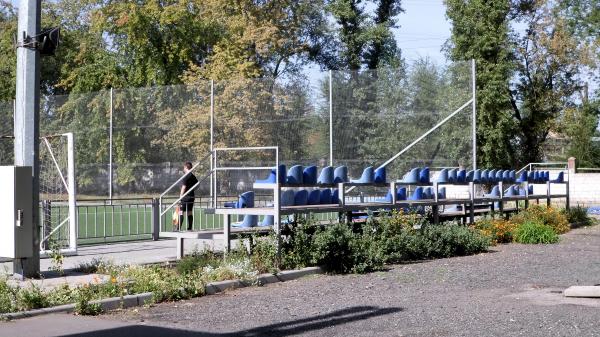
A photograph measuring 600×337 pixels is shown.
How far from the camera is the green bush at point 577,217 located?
2720 cm

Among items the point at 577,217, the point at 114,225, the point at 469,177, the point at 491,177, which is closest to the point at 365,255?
the point at 469,177

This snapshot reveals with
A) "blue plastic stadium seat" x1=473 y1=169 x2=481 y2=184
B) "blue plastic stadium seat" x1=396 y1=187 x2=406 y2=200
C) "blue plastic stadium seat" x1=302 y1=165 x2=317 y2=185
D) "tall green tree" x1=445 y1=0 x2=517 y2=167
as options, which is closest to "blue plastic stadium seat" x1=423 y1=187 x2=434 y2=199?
"blue plastic stadium seat" x1=396 y1=187 x2=406 y2=200

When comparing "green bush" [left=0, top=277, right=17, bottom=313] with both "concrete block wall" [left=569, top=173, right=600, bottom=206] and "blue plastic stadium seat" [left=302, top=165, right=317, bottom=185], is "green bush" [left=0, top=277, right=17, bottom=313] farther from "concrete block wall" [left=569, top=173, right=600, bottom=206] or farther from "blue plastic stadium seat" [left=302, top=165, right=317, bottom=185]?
"concrete block wall" [left=569, top=173, right=600, bottom=206]

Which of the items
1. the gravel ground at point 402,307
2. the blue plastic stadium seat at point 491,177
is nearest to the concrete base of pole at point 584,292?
the gravel ground at point 402,307

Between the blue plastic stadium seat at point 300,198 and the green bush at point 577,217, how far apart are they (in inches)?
554

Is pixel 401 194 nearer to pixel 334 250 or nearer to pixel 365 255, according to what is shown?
pixel 365 255

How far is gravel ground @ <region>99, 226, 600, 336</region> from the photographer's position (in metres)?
9.10

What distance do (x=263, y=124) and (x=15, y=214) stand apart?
1324 cm

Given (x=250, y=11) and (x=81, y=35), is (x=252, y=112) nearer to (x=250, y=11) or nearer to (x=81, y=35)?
(x=250, y=11)

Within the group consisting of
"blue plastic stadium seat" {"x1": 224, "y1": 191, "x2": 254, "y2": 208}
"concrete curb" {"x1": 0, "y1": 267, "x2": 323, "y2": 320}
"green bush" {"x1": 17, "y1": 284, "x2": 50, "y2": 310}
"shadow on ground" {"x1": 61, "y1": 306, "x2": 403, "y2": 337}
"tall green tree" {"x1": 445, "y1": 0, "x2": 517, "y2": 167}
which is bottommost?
"shadow on ground" {"x1": 61, "y1": 306, "x2": 403, "y2": 337}

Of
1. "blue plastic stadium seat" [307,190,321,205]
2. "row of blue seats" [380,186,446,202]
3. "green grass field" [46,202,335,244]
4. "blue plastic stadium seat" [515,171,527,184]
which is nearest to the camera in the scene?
"blue plastic stadium seat" [307,190,321,205]

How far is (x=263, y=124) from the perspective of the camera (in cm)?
2522

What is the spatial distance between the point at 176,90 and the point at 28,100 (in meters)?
13.8

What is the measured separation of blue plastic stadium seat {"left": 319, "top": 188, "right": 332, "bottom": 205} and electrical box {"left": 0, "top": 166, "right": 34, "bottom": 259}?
5551mm
